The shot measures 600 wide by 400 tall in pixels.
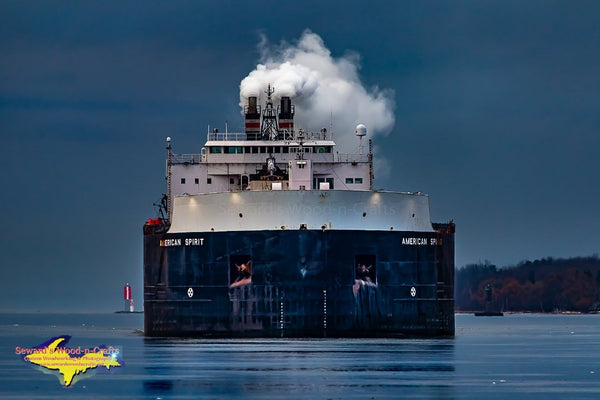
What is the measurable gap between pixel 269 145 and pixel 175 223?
29.4ft

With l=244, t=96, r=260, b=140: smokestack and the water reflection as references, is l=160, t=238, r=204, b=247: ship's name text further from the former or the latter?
l=244, t=96, r=260, b=140: smokestack

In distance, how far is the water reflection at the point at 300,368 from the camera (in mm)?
41812

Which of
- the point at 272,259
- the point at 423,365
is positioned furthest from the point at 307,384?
the point at 272,259

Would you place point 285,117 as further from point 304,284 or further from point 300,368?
point 300,368

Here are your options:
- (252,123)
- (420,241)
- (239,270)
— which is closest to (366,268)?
(420,241)

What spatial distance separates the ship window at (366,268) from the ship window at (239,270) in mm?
4887

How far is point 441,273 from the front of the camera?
73.0 meters

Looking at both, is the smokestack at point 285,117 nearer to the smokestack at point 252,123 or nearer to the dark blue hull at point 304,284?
the smokestack at point 252,123

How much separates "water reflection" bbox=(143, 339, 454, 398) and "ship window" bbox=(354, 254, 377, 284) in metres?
2.85

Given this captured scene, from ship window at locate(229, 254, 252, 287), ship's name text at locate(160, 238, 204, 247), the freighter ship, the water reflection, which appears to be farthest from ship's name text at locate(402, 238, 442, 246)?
ship's name text at locate(160, 238, 204, 247)

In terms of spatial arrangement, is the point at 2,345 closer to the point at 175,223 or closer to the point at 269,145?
the point at 175,223

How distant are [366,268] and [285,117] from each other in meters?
16.3

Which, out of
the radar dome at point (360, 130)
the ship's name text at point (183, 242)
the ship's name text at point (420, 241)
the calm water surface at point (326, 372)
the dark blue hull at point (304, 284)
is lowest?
the calm water surface at point (326, 372)

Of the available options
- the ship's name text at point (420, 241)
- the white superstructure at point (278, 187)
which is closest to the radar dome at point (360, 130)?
the white superstructure at point (278, 187)
